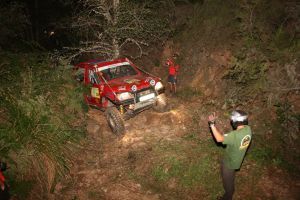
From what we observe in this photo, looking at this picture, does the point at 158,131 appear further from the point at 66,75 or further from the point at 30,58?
the point at 30,58

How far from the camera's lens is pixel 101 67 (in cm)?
852

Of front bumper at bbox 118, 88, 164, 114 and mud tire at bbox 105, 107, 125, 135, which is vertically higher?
front bumper at bbox 118, 88, 164, 114

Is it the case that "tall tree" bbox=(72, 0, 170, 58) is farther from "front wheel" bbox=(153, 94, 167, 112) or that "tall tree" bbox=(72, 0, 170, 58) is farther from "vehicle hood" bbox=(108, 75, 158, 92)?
"front wheel" bbox=(153, 94, 167, 112)

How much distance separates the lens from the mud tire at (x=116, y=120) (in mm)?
7715

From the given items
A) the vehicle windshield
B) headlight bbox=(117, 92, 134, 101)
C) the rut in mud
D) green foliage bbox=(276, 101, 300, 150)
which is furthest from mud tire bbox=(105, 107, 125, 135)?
green foliage bbox=(276, 101, 300, 150)

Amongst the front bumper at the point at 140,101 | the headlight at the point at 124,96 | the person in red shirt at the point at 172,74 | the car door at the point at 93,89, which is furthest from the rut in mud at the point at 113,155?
the person in red shirt at the point at 172,74

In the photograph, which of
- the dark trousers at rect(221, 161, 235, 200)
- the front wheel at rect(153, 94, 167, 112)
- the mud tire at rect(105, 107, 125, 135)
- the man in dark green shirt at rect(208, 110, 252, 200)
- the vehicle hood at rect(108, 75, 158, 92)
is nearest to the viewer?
the man in dark green shirt at rect(208, 110, 252, 200)

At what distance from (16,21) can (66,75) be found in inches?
287

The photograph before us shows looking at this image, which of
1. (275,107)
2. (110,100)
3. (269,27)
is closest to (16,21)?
(110,100)

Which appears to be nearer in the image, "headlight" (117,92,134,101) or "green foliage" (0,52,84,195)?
"green foliage" (0,52,84,195)

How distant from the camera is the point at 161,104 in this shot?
877 centimetres

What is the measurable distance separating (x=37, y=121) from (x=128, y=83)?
8.57 ft

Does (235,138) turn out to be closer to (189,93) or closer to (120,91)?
(120,91)

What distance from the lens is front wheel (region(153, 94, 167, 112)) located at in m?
8.73
